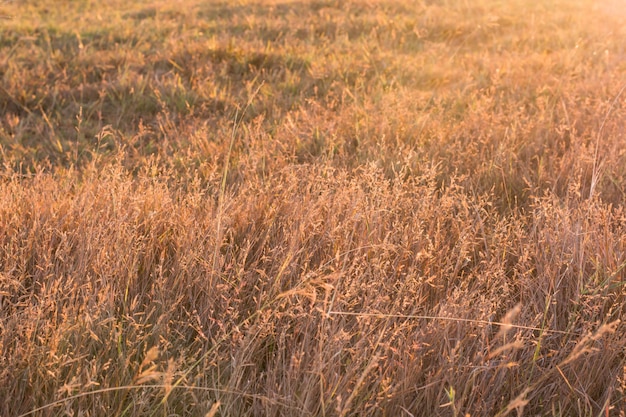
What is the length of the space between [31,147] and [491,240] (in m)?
2.71

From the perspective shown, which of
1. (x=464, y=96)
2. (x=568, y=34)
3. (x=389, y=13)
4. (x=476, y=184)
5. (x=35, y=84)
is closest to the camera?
(x=476, y=184)

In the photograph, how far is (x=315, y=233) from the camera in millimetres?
2119

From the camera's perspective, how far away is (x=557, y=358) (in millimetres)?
1704

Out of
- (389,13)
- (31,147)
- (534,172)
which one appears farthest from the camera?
(389,13)

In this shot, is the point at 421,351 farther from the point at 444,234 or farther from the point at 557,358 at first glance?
the point at 444,234

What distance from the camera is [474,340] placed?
1.70 metres

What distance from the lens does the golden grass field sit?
1.58m

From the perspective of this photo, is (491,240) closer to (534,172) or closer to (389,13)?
(534,172)

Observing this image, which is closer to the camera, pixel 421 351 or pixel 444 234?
pixel 421 351

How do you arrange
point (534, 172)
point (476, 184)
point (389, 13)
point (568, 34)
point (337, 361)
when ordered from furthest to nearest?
point (389, 13), point (568, 34), point (534, 172), point (476, 184), point (337, 361)

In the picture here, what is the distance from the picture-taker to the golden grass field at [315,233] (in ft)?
5.18

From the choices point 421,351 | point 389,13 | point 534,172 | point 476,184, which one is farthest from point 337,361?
point 389,13

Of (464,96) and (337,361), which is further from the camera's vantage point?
(464,96)

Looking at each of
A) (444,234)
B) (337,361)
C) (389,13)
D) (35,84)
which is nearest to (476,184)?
(444,234)
